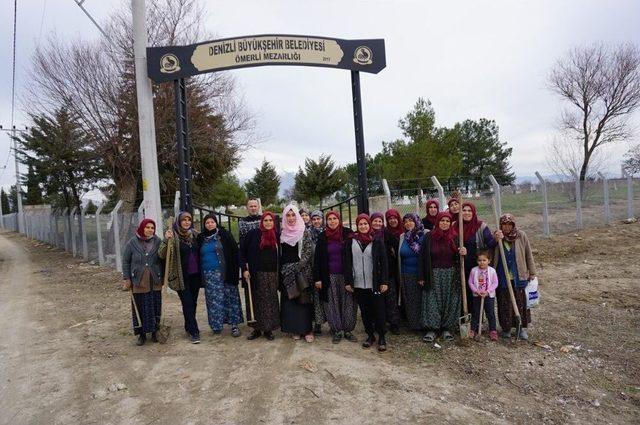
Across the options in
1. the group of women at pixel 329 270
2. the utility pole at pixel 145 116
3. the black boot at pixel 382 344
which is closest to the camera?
the black boot at pixel 382 344

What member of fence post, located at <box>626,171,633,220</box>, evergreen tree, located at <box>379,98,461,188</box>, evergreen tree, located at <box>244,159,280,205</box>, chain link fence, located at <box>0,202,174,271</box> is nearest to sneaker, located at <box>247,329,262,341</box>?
chain link fence, located at <box>0,202,174,271</box>

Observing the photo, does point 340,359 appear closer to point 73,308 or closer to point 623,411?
point 623,411

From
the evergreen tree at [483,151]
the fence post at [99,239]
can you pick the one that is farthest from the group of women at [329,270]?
the evergreen tree at [483,151]

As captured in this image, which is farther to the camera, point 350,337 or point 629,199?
point 629,199

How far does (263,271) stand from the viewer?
519 cm

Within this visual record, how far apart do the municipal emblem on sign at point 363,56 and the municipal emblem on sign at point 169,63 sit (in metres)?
2.63

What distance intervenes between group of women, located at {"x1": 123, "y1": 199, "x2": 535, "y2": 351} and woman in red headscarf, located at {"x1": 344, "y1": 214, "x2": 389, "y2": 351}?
11 mm

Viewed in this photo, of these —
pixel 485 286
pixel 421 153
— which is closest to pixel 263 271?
pixel 485 286

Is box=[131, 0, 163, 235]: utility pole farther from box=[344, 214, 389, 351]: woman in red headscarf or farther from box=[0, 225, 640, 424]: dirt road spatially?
box=[344, 214, 389, 351]: woman in red headscarf

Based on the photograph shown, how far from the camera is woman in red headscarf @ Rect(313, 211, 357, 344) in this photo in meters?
4.98

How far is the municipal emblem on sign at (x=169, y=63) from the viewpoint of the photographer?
21.4ft

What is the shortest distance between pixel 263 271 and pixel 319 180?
28.2 meters

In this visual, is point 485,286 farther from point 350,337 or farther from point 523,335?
point 350,337

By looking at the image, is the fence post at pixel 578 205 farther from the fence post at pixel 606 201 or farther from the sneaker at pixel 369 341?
the sneaker at pixel 369 341
